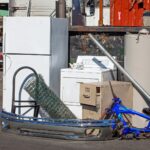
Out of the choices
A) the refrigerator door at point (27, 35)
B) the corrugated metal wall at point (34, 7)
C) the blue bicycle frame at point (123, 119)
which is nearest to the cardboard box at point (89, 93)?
the blue bicycle frame at point (123, 119)

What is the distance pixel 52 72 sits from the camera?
34.8 feet

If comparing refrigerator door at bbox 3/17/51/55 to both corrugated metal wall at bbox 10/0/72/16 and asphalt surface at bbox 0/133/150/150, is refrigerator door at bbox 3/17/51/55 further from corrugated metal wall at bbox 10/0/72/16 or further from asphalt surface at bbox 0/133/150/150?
corrugated metal wall at bbox 10/0/72/16

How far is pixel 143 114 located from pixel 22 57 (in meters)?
2.42

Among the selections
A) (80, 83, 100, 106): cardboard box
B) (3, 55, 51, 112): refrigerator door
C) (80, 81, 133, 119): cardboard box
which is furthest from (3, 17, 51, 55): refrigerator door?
(80, 81, 133, 119): cardboard box

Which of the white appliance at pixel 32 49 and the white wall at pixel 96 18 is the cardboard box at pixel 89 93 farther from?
the white wall at pixel 96 18

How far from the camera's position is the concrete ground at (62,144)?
8.92 m

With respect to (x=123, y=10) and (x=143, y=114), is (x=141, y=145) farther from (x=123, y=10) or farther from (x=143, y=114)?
(x=123, y=10)

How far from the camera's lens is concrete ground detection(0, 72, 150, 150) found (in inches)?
351

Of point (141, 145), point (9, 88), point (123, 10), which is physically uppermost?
point (123, 10)

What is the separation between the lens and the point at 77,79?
10422 millimetres

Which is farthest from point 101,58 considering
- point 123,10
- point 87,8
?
point 87,8

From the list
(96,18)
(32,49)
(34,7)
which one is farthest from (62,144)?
(34,7)

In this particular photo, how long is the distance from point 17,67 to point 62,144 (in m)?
2.13

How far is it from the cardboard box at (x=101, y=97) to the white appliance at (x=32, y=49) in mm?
898
